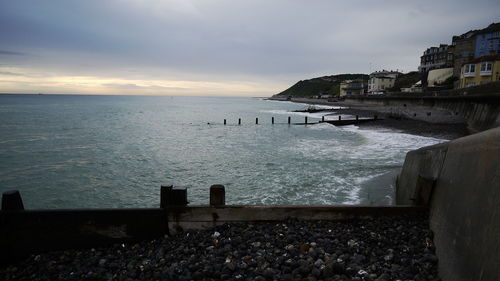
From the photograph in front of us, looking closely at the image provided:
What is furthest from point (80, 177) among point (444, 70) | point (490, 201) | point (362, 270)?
point (444, 70)

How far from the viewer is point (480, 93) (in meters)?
22.7

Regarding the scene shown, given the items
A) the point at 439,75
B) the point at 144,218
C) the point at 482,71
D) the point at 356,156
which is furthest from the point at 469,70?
the point at 144,218

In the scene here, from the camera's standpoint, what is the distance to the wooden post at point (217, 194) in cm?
499

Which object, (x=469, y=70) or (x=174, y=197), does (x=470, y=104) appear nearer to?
(x=469, y=70)

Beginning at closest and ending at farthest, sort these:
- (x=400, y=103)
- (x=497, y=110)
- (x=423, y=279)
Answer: (x=423, y=279)
(x=497, y=110)
(x=400, y=103)

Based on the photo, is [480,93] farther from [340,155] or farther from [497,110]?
[340,155]

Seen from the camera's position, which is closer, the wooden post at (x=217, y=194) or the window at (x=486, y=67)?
the wooden post at (x=217, y=194)

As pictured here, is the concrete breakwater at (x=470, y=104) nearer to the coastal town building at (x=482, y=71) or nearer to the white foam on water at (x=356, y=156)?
the white foam on water at (x=356, y=156)

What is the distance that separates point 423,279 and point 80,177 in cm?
1506

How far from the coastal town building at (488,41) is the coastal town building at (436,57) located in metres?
Answer: 16.0

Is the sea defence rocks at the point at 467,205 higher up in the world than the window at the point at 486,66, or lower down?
lower down

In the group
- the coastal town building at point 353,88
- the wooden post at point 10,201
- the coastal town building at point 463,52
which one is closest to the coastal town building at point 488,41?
the coastal town building at point 463,52

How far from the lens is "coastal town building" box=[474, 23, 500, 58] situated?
5941 centimetres

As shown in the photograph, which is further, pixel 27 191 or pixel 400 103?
pixel 400 103
